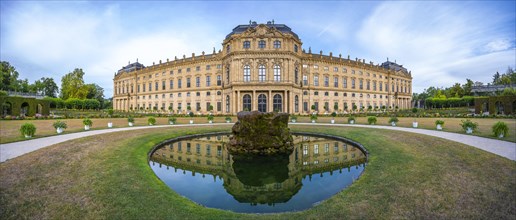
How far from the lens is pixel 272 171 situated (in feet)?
32.4

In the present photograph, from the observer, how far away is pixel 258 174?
9.54 meters

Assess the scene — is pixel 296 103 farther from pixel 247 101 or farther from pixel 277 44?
pixel 277 44

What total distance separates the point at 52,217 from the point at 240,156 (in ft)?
26.7

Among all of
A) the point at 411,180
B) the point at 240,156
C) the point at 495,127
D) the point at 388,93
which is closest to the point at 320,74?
the point at 388,93

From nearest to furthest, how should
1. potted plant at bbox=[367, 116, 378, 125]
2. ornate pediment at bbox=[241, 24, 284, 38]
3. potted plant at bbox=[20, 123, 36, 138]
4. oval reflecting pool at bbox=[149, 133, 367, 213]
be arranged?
oval reflecting pool at bbox=[149, 133, 367, 213] < potted plant at bbox=[20, 123, 36, 138] < potted plant at bbox=[367, 116, 378, 125] < ornate pediment at bbox=[241, 24, 284, 38]

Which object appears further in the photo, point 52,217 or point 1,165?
point 1,165

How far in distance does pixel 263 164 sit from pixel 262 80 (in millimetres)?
28341

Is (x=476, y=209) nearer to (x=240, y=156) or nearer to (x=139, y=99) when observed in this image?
(x=240, y=156)

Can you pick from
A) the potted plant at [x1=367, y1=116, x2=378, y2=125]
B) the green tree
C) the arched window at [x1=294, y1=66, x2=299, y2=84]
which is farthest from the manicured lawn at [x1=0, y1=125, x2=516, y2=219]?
the green tree

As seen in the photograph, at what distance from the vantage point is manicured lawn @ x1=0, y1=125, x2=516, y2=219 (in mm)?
5406

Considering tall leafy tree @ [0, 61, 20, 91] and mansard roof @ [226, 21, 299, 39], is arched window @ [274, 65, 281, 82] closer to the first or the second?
mansard roof @ [226, 21, 299, 39]

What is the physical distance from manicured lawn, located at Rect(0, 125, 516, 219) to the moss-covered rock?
16.5 feet

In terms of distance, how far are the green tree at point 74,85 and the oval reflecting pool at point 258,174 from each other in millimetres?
60967

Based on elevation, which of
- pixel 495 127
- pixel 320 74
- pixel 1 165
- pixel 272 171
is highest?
pixel 320 74
